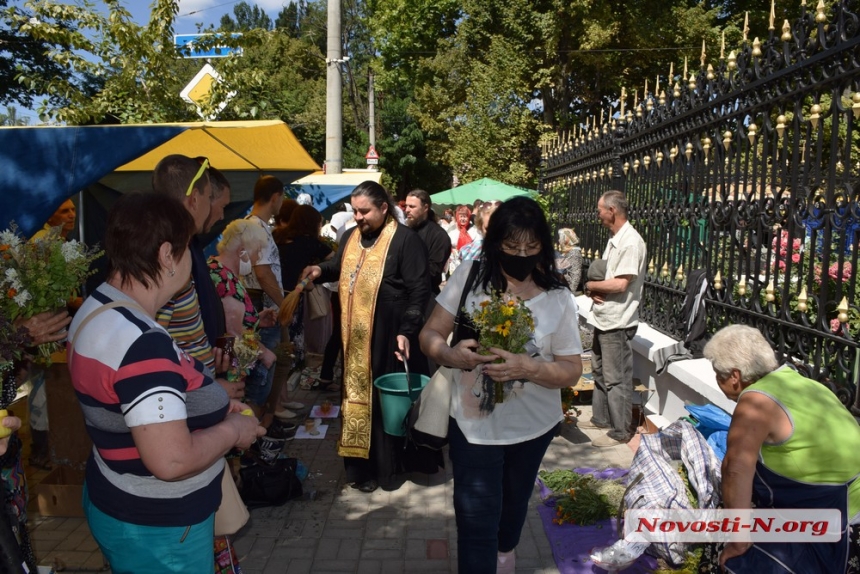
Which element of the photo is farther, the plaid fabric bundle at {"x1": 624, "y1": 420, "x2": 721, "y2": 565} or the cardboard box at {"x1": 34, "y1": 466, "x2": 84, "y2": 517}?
the cardboard box at {"x1": 34, "y1": 466, "x2": 84, "y2": 517}

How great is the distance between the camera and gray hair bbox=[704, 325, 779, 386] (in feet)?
9.41

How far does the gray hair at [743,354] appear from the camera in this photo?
287 centimetres

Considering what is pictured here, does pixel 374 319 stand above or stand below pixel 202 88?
below

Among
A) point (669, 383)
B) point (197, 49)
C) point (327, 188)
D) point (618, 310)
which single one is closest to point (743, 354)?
point (618, 310)

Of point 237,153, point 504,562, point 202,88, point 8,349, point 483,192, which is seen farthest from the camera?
point 483,192

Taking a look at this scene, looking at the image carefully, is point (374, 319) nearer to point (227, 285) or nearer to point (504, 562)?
point (227, 285)

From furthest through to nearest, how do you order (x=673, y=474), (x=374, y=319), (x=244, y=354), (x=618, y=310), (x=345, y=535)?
(x=618, y=310) < (x=374, y=319) < (x=345, y=535) < (x=673, y=474) < (x=244, y=354)

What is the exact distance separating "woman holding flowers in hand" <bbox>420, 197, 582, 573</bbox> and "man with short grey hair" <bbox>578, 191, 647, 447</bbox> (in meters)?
2.47

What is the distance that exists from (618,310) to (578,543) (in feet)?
6.87

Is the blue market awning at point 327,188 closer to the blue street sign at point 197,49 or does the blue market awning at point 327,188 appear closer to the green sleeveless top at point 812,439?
the blue street sign at point 197,49

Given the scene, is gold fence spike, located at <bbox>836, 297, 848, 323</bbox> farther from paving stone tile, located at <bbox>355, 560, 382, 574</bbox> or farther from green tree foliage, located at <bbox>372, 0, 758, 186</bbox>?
green tree foliage, located at <bbox>372, 0, 758, 186</bbox>

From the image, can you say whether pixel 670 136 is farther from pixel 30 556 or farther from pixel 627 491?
pixel 30 556

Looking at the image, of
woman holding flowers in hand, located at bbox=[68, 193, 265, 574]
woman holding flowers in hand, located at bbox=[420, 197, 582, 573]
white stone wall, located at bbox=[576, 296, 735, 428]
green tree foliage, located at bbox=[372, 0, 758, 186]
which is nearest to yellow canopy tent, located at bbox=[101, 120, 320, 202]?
woman holding flowers in hand, located at bbox=[420, 197, 582, 573]

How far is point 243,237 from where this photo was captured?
4969 mm
